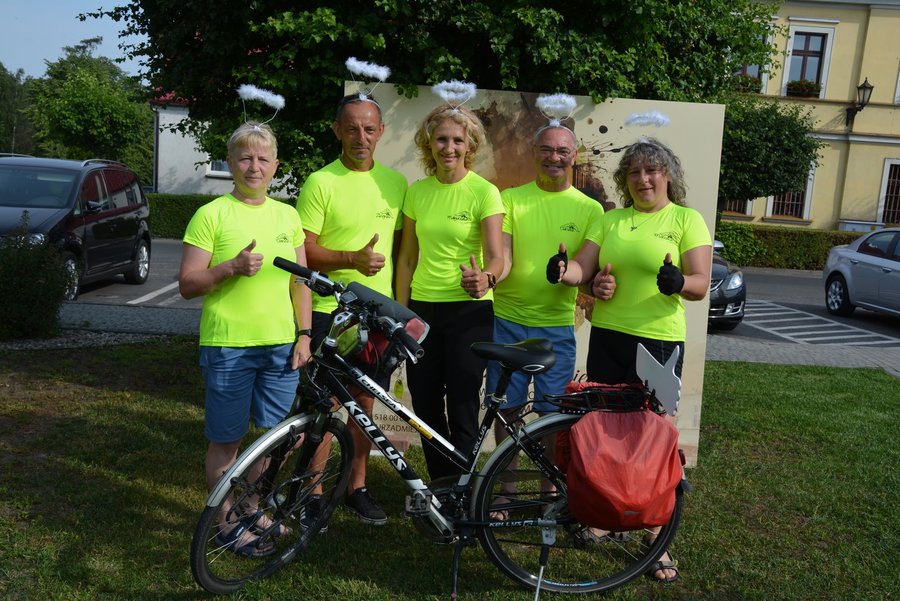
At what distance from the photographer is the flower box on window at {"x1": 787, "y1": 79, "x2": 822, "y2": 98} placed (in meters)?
27.6

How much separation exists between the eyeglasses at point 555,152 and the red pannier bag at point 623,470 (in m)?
1.32

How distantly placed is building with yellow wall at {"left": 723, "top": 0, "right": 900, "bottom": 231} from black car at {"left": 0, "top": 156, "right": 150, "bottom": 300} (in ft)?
70.6

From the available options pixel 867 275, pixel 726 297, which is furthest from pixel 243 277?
pixel 867 275

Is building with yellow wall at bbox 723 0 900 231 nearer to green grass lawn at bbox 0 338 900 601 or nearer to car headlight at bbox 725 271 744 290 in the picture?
car headlight at bbox 725 271 744 290

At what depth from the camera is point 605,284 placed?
3732mm

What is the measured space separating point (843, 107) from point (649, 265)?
2805 cm

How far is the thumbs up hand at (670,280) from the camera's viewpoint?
345 cm

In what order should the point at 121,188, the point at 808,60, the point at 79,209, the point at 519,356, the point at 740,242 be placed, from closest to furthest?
the point at 519,356
the point at 79,209
the point at 121,188
the point at 740,242
the point at 808,60

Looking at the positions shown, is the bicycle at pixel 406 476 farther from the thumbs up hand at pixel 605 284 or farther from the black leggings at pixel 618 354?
the thumbs up hand at pixel 605 284

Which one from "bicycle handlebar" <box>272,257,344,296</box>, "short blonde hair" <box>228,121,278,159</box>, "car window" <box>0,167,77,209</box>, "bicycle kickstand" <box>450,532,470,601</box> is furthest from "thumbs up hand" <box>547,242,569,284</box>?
"car window" <box>0,167,77,209</box>

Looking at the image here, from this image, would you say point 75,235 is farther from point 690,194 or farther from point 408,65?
point 690,194

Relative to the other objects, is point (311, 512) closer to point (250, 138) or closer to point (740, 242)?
point (250, 138)

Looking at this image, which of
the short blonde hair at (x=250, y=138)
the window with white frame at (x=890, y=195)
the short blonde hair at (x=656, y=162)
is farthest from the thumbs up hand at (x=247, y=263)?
the window with white frame at (x=890, y=195)

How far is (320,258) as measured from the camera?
12.6ft
